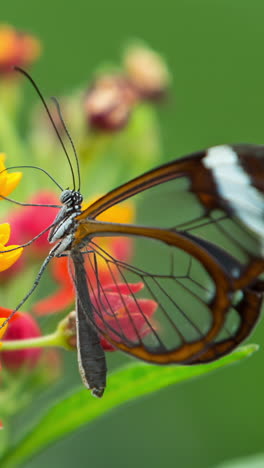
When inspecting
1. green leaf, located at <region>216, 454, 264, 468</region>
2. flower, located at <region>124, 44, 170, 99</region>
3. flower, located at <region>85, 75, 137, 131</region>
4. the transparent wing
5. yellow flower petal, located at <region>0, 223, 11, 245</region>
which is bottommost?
green leaf, located at <region>216, 454, 264, 468</region>

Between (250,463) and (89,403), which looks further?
(250,463)

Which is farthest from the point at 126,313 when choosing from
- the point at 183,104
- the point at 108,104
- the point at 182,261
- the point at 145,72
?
the point at 183,104

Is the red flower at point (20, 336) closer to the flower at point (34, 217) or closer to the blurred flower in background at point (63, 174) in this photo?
the blurred flower in background at point (63, 174)

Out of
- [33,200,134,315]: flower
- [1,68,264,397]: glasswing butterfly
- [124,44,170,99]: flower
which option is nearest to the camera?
[1,68,264,397]: glasswing butterfly

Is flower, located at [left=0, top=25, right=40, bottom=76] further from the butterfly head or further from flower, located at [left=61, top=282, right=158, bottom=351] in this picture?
flower, located at [left=61, top=282, right=158, bottom=351]

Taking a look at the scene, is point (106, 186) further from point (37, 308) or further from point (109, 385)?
point (109, 385)

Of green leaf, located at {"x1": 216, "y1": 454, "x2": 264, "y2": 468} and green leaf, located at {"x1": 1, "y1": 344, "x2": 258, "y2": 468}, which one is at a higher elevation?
green leaf, located at {"x1": 1, "y1": 344, "x2": 258, "y2": 468}

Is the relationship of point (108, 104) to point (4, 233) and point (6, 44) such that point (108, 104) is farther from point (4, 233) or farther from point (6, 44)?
point (4, 233)

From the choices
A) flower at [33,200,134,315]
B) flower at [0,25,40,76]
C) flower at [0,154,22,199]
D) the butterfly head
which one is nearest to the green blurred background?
flower at [0,25,40,76]
